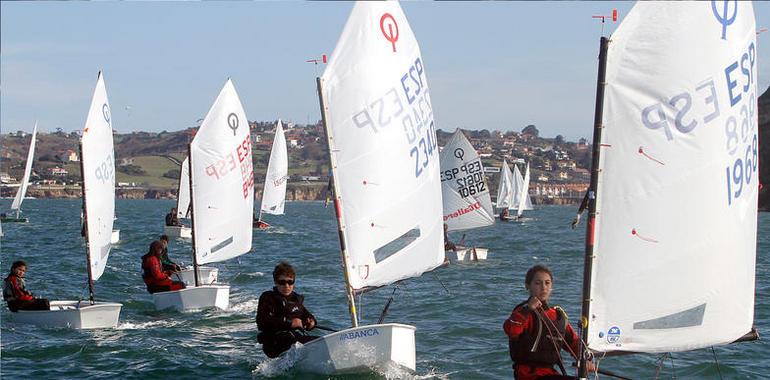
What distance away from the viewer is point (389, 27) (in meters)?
11.1

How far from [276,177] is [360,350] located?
3772cm

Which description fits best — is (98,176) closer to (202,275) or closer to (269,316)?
(202,275)

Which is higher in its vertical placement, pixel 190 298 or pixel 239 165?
pixel 239 165

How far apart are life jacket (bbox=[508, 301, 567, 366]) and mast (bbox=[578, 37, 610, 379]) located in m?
0.20

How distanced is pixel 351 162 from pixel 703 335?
471 cm

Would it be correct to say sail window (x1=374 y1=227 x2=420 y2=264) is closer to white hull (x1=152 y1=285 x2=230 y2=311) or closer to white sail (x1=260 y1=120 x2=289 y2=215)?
white hull (x1=152 y1=285 x2=230 y2=311)

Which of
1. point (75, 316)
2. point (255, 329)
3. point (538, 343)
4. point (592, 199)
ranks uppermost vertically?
point (592, 199)

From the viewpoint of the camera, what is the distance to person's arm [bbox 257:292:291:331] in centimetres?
1037

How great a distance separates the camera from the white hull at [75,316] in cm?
1442

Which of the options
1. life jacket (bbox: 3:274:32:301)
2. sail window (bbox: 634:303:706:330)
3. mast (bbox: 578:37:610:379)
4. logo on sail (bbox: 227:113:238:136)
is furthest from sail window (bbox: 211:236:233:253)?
sail window (bbox: 634:303:706:330)

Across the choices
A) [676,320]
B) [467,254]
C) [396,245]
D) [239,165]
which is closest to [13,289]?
[396,245]

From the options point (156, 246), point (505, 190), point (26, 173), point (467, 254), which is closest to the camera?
point (156, 246)

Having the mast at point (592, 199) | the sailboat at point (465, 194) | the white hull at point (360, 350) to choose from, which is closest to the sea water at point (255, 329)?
the white hull at point (360, 350)

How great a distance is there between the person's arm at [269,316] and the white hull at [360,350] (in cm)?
40
